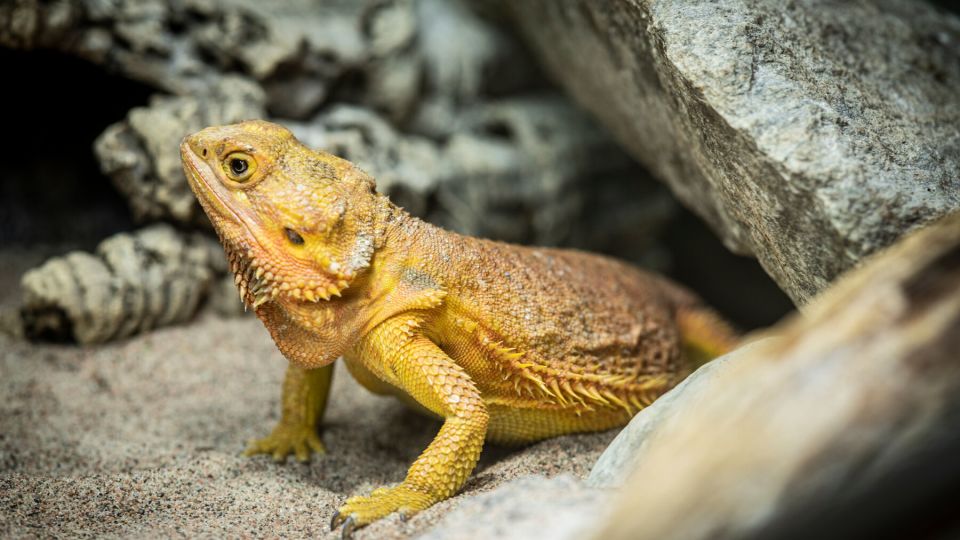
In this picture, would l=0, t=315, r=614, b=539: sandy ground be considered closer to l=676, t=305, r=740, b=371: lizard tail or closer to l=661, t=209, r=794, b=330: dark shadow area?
l=676, t=305, r=740, b=371: lizard tail

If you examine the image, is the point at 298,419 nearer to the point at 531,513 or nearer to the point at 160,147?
the point at 531,513

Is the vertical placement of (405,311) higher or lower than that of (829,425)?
lower

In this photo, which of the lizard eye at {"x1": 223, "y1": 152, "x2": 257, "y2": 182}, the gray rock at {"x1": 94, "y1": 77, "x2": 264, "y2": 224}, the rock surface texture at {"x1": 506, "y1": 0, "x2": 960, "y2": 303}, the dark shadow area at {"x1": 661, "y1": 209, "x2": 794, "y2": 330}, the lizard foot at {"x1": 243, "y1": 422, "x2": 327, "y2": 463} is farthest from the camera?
the dark shadow area at {"x1": 661, "y1": 209, "x2": 794, "y2": 330}

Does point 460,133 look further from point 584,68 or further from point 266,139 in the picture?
point 266,139

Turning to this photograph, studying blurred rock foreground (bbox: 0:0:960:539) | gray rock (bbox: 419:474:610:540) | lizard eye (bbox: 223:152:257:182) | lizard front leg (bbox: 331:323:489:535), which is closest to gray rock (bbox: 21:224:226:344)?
blurred rock foreground (bbox: 0:0:960:539)

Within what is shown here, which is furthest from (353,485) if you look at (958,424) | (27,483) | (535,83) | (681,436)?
(535,83)

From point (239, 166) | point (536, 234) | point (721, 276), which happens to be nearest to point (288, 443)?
point (239, 166)
